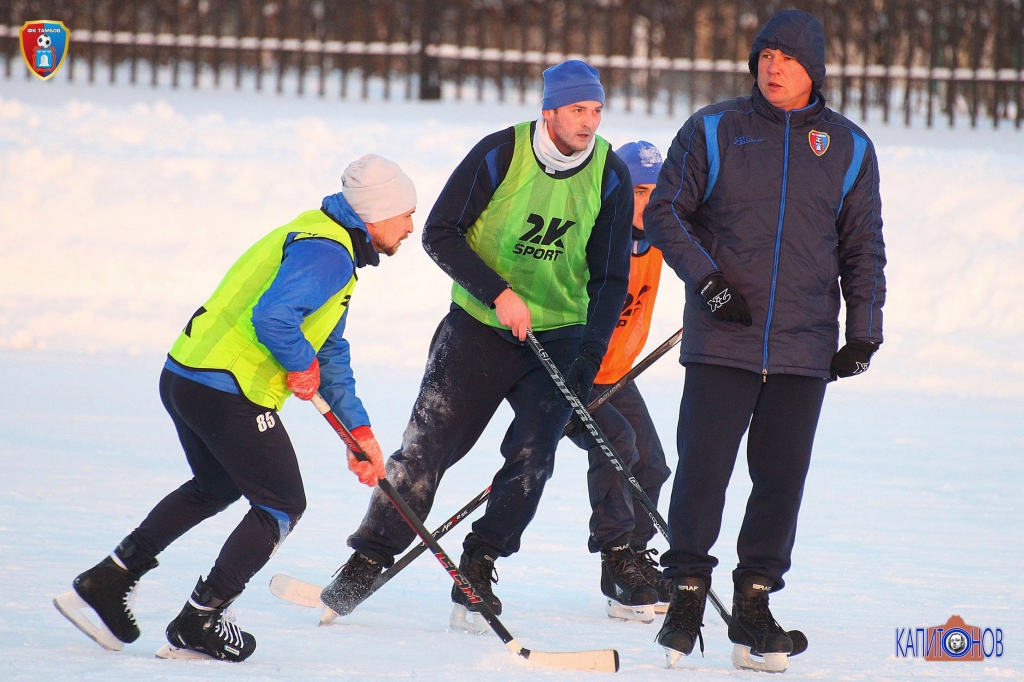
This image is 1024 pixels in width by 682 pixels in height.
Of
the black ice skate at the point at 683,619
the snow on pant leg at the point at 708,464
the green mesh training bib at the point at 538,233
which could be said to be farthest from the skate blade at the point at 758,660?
the green mesh training bib at the point at 538,233

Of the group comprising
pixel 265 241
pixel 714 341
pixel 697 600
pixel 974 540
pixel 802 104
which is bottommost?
pixel 974 540

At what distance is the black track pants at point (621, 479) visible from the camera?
388cm

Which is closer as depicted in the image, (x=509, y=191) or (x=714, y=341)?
(x=714, y=341)

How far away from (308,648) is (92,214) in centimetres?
751

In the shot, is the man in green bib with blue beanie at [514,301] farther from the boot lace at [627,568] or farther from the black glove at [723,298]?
the black glove at [723,298]

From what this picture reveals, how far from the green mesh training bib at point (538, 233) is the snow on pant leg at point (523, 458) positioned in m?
0.16

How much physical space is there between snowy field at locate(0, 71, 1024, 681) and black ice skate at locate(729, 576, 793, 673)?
0.06 metres

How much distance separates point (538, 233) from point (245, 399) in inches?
42.1

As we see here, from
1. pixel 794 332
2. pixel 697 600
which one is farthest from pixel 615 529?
pixel 794 332

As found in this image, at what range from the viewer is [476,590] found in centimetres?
346

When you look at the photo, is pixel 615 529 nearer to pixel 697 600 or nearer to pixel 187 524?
pixel 697 600

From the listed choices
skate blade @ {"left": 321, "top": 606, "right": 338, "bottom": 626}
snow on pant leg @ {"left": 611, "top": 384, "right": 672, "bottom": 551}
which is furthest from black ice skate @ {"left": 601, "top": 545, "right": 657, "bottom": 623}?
skate blade @ {"left": 321, "top": 606, "right": 338, "bottom": 626}

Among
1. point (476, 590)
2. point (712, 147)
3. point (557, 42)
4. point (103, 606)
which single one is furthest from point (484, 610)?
point (557, 42)

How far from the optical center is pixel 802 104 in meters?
3.18
